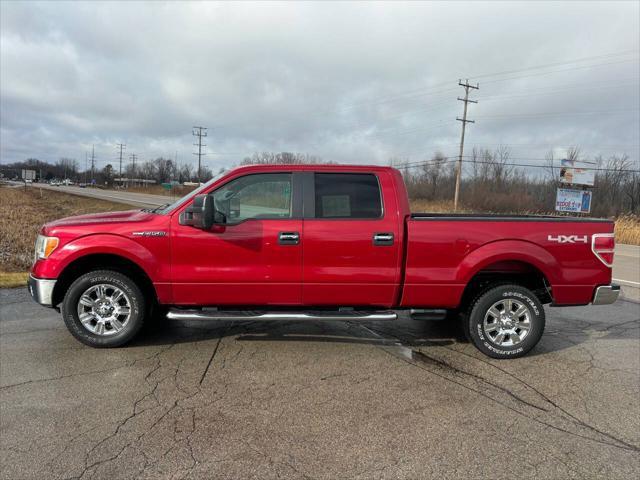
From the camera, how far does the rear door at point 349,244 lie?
4414mm

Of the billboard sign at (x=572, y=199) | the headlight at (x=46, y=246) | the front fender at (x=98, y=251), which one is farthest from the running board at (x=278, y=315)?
the billboard sign at (x=572, y=199)

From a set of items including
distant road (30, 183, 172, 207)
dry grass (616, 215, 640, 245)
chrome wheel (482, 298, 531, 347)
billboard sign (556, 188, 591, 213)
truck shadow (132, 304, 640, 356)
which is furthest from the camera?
distant road (30, 183, 172, 207)

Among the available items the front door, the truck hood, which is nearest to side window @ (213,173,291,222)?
the front door

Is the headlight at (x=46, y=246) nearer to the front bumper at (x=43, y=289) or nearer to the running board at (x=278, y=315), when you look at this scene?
the front bumper at (x=43, y=289)

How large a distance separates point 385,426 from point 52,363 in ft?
10.5

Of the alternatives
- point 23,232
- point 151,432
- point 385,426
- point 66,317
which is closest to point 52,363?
point 66,317

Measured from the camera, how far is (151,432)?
120 inches

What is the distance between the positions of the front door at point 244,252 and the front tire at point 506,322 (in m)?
1.92

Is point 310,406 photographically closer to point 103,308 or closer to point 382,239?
point 382,239

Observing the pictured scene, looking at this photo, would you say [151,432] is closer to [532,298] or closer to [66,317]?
[66,317]

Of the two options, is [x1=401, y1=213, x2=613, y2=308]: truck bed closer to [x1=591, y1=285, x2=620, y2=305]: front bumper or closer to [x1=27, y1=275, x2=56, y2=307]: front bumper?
[x1=591, y1=285, x2=620, y2=305]: front bumper

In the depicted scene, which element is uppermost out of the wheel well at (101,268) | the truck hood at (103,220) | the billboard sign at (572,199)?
the billboard sign at (572,199)

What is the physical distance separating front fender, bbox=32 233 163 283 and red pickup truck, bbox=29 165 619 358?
1 centimetres

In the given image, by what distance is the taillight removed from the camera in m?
4.53
